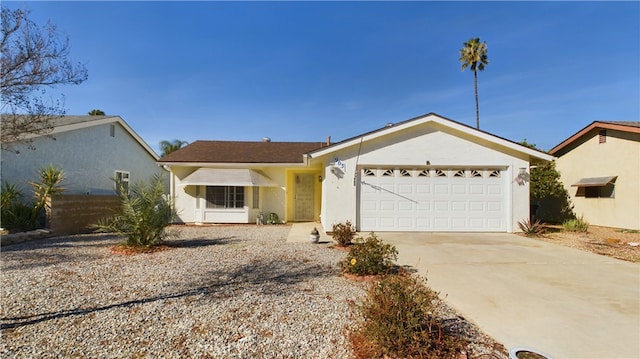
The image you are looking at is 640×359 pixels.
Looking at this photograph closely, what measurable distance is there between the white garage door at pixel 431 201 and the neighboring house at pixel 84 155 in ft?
36.2

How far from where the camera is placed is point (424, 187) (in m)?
13.5

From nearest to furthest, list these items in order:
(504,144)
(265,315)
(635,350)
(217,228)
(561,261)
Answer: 1. (635,350)
2. (265,315)
3. (561,261)
4. (504,144)
5. (217,228)

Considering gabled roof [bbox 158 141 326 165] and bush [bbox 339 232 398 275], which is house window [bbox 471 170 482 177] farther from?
bush [bbox 339 232 398 275]

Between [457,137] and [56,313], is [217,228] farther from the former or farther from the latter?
[457,137]

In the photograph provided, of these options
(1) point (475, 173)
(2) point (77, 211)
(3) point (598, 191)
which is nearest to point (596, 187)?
(3) point (598, 191)

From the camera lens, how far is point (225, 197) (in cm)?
1600

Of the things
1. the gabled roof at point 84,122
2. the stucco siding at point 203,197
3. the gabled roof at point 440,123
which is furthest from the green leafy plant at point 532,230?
the gabled roof at point 84,122

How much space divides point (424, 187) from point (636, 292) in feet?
26.2

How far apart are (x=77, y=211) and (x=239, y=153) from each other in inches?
318

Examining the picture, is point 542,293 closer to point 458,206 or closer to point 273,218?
point 458,206

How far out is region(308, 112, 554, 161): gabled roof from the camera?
513 inches

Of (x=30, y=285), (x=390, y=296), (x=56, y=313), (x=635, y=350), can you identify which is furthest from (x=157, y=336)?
(x=635, y=350)

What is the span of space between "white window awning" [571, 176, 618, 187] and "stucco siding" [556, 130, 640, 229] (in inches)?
9.1

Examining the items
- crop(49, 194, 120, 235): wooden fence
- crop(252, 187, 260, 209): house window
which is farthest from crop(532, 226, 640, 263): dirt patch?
crop(49, 194, 120, 235): wooden fence
